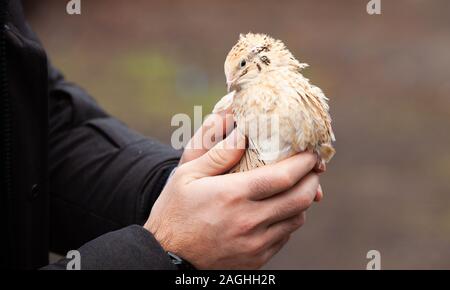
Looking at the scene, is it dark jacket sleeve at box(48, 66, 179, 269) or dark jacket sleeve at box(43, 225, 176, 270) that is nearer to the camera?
dark jacket sleeve at box(43, 225, 176, 270)

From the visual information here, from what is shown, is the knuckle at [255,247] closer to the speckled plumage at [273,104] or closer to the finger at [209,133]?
the speckled plumage at [273,104]

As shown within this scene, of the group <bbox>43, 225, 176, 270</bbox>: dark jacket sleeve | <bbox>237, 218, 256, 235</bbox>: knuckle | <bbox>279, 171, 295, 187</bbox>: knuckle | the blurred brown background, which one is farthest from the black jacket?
the blurred brown background

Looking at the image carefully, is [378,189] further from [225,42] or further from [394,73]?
[225,42]

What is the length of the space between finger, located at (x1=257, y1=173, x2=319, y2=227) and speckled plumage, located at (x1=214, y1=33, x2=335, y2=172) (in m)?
0.08

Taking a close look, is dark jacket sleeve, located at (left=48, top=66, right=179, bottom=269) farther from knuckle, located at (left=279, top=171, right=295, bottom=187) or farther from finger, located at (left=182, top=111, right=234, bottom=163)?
knuckle, located at (left=279, top=171, right=295, bottom=187)

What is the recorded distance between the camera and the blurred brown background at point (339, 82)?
3.46 metres

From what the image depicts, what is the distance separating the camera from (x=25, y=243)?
5.13 feet

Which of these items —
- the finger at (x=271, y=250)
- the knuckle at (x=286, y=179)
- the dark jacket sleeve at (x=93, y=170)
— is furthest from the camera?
the dark jacket sleeve at (x=93, y=170)

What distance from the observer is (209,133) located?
1368 millimetres

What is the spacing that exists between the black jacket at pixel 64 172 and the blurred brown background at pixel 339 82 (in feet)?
5.66

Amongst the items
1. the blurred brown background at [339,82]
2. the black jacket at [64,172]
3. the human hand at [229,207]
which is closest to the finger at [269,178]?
the human hand at [229,207]

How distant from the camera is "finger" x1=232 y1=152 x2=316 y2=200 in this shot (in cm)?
117

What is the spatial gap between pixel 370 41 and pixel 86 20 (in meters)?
2.86

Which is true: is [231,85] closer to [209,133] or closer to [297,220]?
[209,133]
